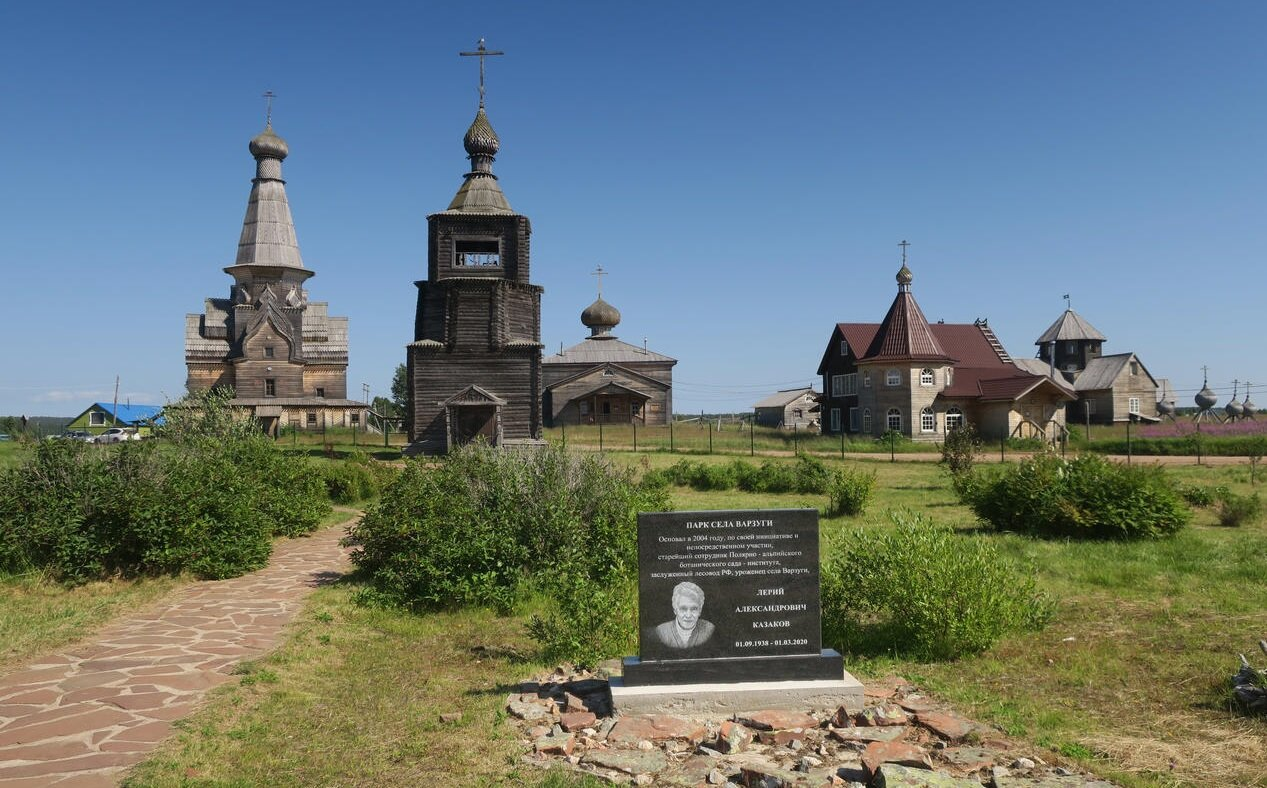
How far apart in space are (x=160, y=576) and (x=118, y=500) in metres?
1.10

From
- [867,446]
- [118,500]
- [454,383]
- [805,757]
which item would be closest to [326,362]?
[454,383]

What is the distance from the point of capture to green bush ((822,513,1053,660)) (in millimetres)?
7602

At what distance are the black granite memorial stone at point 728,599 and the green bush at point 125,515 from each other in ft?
24.8

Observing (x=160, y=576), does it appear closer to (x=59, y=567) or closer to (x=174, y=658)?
(x=59, y=567)

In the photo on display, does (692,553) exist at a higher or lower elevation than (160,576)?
higher

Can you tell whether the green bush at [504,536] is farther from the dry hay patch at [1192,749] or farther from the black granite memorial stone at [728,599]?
the dry hay patch at [1192,749]

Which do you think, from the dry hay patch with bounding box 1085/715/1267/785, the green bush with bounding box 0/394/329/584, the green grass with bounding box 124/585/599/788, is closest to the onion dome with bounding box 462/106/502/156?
the green bush with bounding box 0/394/329/584

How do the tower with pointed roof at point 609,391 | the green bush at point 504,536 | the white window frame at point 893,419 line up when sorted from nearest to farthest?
1. the green bush at point 504,536
2. the white window frame at point 893,419
3. the tower with pointed roof at point 609,391

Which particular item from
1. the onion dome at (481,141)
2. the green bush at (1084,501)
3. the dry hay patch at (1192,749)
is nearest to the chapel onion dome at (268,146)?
the onion dome at (481,141)

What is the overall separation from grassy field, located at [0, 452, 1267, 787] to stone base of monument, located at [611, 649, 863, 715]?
92 centimetres

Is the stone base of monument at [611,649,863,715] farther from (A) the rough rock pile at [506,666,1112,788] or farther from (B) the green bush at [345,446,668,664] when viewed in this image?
(B) the green bush at [345,446,668,664]

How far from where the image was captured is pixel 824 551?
12562 millimetres

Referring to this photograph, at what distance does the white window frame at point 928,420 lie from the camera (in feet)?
147

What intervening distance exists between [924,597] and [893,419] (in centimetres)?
3927
